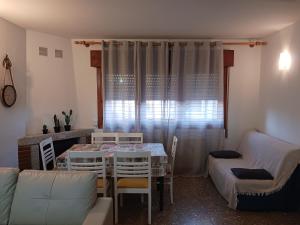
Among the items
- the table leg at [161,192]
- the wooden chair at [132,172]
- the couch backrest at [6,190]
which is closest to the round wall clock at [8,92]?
the couch backrest at [6,190]

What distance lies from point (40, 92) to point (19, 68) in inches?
20.1

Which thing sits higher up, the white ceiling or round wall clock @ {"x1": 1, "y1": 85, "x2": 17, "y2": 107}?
the white ceiling

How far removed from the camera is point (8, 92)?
3.28m

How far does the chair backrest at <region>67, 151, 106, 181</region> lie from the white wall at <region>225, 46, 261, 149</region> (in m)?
2.62

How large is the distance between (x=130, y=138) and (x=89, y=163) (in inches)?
61.1

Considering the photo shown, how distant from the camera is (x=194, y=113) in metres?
4.39

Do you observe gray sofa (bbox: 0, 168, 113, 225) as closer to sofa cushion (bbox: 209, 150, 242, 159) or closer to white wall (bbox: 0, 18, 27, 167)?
white wall (bbox: 0, 18, 27, 167)

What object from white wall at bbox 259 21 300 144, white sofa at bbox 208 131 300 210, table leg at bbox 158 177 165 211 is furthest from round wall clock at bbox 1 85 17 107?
white wall at bbox 259 21 300 144

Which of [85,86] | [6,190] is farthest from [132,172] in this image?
[85,86]

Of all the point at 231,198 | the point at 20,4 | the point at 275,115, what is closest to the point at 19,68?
the point at 20,4

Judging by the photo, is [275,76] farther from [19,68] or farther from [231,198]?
[19,68]

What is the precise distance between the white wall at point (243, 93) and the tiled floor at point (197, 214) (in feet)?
4.64

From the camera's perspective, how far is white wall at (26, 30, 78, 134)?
3895 mm

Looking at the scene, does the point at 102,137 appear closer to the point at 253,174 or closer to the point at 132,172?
the point at 132,172
